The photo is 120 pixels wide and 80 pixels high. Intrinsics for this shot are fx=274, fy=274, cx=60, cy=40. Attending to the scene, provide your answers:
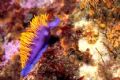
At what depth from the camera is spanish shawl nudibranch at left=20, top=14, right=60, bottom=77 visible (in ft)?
13.3

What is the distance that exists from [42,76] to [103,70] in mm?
878

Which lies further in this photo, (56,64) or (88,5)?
(88,5)

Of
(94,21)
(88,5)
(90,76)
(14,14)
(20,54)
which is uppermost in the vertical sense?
(14,14)

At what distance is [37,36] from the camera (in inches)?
159

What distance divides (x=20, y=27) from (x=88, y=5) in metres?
1.28

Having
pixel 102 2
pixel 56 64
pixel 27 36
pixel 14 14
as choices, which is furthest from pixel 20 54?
pixel 102 2

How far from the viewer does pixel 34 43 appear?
4.05 metres

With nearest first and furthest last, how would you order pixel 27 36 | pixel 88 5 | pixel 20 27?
pixel 27 36 → pixel 88 5 → pixel 20 27

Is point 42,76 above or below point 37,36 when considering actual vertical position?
below

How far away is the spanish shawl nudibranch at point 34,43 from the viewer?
404 centimetres

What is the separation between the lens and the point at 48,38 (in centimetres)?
416

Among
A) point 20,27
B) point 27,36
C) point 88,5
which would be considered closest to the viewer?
point 27,36

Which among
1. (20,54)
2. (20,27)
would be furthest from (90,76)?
(20,27)

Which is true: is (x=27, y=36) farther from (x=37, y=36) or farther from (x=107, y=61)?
(x=107, y=61)
